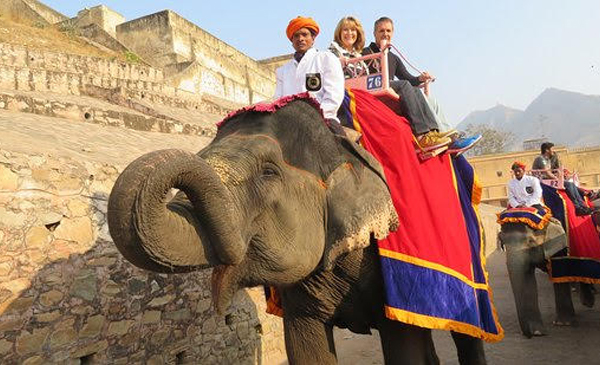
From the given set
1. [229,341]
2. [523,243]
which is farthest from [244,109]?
[523,243]

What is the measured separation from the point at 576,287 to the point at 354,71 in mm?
8835

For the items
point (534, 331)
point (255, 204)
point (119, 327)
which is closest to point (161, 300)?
point (119, 327)

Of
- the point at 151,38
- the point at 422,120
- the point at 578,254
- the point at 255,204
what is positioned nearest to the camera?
the point at 255,204

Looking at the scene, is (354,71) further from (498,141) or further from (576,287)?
(498,141)

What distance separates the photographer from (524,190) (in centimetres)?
775

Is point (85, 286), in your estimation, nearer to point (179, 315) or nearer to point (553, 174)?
point (179, 315)

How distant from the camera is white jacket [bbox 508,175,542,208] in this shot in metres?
7.68

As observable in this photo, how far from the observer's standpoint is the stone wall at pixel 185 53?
22.0m

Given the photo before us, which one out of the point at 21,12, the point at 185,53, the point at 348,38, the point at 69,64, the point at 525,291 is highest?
the point at 21,12

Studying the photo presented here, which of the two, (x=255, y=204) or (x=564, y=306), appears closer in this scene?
(x=255, y=204)

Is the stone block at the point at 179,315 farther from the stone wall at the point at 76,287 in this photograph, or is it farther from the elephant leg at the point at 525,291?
the elephant leg at the point at 525,291

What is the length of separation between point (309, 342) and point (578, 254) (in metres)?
5.87

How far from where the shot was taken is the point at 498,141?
2383 inches

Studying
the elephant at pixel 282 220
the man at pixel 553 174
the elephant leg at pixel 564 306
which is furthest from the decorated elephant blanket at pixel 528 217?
the elephant at pixel 282 220
